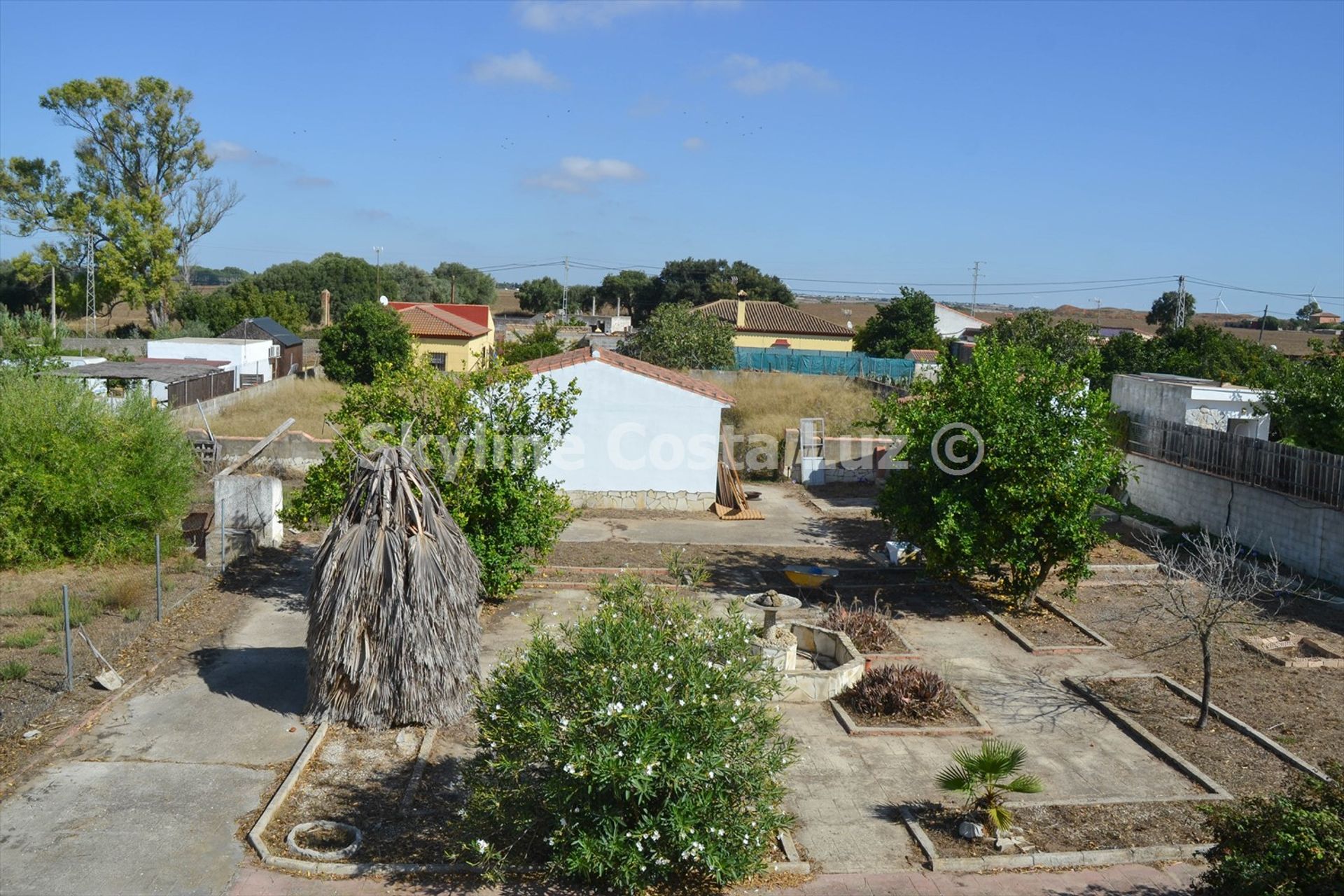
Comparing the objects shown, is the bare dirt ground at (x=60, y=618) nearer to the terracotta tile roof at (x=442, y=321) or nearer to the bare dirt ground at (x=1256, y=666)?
the bare dirt ground at (x=1256, y=666)

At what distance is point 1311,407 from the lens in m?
18.9

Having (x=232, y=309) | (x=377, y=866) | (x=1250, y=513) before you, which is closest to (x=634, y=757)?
(x=377, y=866)

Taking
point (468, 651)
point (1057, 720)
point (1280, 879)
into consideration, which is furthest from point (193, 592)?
point (1280, 879)

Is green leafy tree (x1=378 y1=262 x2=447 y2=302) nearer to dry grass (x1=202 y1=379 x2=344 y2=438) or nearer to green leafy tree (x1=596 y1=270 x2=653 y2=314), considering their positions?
green leafy tree (x1=596 y1=270 x2=653 y2=314)

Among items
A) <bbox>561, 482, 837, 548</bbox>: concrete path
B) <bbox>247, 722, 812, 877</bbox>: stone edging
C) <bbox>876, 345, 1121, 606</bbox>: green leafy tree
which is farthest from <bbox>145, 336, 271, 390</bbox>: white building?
<bbox>247, 722, 812, 877</bbox>: stone edging

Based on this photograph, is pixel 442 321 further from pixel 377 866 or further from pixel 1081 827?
pixel 1081 827

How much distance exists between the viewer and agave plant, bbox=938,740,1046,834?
8.13m

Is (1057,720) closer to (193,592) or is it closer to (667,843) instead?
(667,843)

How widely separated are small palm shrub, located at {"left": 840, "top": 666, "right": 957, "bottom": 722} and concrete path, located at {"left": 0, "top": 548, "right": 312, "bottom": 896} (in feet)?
19.3

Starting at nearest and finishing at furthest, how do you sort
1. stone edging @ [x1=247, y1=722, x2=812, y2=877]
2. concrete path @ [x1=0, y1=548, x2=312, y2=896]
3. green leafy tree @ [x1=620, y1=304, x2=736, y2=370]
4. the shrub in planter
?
the shrub in planter → concrete path @ [x1=0, y1=548, x2=312, y2=896] → stone edging @ [x1=247, y1=722, x2=812, y2=877] → green leafy tree @ [x1=620, y1=304, x2=736, y2=370]

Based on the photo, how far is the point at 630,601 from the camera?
25.7ft

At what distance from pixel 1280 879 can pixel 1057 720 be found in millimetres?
5301

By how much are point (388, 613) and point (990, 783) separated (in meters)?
5.73

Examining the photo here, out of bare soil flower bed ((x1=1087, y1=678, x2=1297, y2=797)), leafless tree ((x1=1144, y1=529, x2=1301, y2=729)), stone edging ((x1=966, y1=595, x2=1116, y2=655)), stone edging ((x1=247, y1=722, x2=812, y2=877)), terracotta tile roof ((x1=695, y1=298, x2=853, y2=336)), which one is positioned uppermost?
terracotta tile roof ((x1=695, y1=298, x2=853, y2=336))
